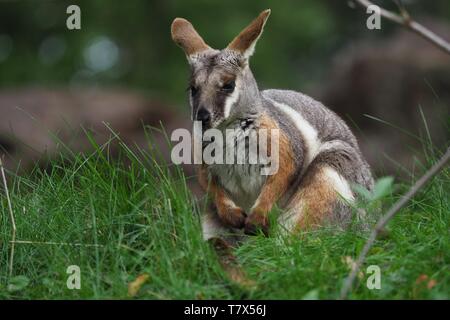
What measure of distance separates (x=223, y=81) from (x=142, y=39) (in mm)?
17488

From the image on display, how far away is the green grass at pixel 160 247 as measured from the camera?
4.53 meters

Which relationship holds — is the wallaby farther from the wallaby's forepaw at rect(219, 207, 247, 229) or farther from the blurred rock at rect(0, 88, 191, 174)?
the blurred rock at rect(0, 88, 191, 174)

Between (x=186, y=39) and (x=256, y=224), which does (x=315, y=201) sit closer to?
(x=256, y=224)

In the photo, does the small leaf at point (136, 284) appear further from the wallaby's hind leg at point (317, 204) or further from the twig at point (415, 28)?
the twig at point (415, 28)

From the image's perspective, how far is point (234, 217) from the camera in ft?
19.6

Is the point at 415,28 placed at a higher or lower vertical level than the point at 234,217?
higher

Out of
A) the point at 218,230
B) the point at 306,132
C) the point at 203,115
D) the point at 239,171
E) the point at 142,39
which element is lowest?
the point at 218,230

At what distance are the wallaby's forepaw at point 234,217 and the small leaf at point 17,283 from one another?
1622 mm

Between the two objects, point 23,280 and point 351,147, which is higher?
point 351,147

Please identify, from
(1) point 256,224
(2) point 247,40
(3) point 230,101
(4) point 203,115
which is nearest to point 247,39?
(2) point 247,40
